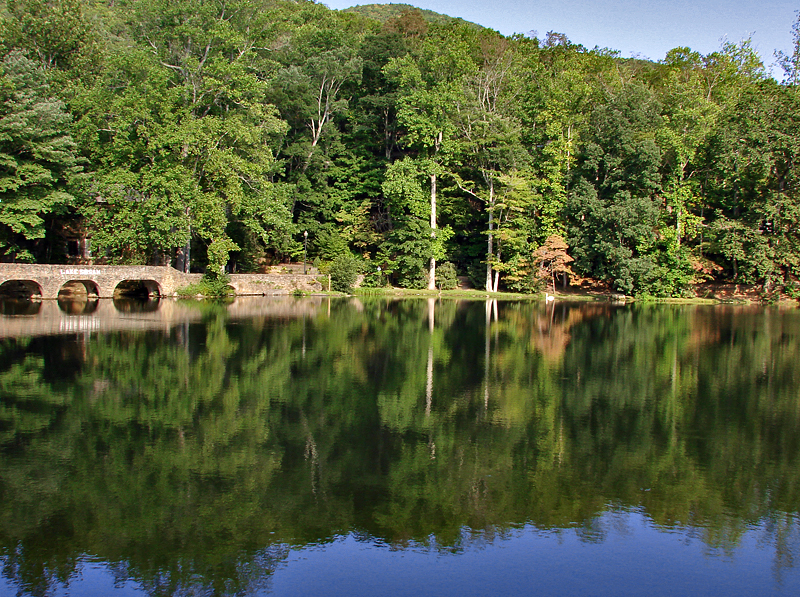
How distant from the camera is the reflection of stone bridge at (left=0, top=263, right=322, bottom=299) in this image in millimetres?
34219

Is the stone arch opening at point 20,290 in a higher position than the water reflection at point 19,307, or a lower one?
higher

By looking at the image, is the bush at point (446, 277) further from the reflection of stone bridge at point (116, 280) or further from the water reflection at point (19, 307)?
the water reflection at point (19, 307)

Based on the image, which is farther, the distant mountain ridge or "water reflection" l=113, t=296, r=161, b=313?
the distant mountain ridge

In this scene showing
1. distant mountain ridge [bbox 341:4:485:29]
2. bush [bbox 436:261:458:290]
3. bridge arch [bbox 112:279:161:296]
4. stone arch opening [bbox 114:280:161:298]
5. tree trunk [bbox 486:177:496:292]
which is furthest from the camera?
distant mountain ridge [bbox 341:4:485:29]

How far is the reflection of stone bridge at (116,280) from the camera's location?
112 ft

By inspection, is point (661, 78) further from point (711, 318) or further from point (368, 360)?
point (368, 360)

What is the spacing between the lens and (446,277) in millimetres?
50406

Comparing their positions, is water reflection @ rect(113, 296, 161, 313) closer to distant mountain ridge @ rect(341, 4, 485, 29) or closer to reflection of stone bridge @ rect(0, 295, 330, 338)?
reflection of stone bridge @ rect(0, 295, 330, 338)

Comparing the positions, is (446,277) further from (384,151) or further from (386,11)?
(386,11)

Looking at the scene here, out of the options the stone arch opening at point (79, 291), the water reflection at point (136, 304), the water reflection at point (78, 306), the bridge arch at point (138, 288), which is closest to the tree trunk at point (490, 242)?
the bridge arch at point (138, 288)

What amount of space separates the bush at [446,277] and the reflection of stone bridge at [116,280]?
31.0ft

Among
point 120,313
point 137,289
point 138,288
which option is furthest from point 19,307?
point 138,288

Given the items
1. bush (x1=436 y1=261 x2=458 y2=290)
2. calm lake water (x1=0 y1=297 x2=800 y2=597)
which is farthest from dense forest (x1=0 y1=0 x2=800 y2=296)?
calm lake water (x1=0 y1=297 x2=800 y2=597)

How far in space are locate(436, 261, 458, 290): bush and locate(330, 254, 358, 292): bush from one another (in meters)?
7.25
